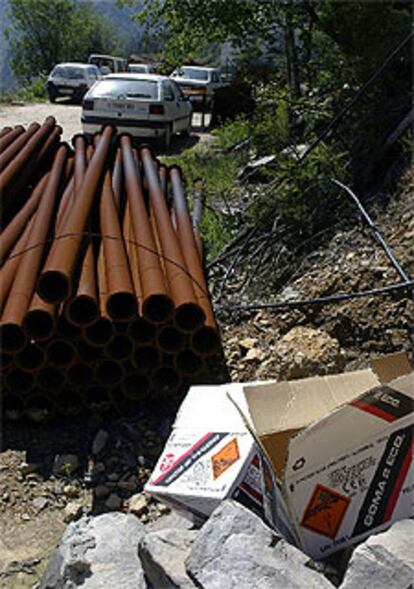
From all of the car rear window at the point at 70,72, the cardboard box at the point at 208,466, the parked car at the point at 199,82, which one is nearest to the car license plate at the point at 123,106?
the parked car at the point at 199,82

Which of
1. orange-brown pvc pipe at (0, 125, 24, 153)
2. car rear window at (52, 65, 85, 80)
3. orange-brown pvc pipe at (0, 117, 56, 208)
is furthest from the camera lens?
car rear window at (52, 65, 85, 80)

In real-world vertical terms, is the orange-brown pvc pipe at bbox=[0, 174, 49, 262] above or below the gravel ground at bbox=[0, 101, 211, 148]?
above

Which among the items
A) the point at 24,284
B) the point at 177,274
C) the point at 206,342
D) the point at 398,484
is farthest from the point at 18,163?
the point at 398,484

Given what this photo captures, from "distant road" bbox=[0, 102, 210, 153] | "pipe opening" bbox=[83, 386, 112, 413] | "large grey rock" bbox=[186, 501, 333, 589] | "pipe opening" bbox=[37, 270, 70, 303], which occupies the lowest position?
"distant road" bbox=[0, 102, 210, 153]

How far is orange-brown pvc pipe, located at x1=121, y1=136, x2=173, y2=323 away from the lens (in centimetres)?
421

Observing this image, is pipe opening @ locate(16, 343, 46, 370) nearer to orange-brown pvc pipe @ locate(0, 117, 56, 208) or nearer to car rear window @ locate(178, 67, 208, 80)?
orange-brown pvc pipe @ locate(0, 117, 56, 208)

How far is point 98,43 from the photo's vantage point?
5534 centimetres

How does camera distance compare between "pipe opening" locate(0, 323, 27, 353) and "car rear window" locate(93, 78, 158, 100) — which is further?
"car rear window" locate(93, 78, 158, 100)

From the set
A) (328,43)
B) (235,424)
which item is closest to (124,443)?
(235,424)

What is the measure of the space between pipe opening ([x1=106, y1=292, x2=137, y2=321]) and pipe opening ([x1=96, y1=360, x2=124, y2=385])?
1.22 ft

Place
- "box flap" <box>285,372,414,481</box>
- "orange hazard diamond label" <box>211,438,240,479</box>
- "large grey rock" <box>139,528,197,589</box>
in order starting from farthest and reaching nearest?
"orange hazard diamond label" <box>211,438,240,479</box> < "box flap" <box>285,372,414,481</box> < "large grey rock" <box>139,528,197,589</box>

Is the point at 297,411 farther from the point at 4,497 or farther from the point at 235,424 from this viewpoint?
the point at 4,497

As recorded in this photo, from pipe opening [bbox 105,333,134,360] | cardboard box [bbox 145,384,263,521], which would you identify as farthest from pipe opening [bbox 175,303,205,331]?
cardboard box [bbox 145,384,263,521]

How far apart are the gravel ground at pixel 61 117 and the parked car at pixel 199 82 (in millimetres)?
648
